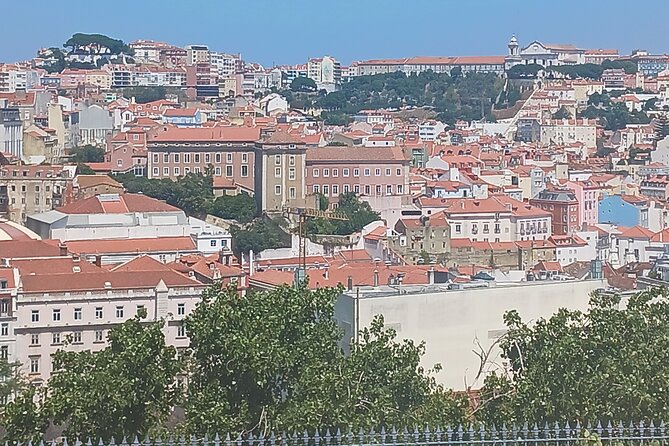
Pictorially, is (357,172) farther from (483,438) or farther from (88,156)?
(483,438)

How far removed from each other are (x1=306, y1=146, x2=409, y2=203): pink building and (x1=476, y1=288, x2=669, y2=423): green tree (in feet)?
63.7

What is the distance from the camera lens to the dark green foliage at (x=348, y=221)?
22344 mm

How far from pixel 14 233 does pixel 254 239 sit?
4.47 meters

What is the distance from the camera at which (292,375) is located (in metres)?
5.53

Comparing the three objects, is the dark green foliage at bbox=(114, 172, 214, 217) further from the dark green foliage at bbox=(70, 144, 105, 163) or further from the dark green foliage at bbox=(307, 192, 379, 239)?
the dark green foliage at bbox=(70, 144, 105, 163)

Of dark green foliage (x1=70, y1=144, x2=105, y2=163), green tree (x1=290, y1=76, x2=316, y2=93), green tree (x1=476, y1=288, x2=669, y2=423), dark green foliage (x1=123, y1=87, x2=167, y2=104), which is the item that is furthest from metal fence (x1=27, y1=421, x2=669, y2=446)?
green tree (x1=290, y1=76, x2=316, y2=93)

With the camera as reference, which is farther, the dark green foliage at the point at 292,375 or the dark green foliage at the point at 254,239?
the dark green foliage at the point at 254,239

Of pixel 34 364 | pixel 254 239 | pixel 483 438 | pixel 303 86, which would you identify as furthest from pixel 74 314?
pixel 303 86

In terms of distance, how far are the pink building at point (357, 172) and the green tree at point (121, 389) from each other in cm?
2026

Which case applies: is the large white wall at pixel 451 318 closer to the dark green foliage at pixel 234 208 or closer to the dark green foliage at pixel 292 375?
the dark green foliage at pixel 292 375

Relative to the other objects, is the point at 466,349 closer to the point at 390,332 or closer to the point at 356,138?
the point at 390,332

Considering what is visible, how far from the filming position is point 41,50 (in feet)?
176

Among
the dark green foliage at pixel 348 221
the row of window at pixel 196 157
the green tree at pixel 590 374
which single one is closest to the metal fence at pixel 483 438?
the green tree at pixel 590 374

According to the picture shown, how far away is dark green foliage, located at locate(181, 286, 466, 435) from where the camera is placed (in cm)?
528
